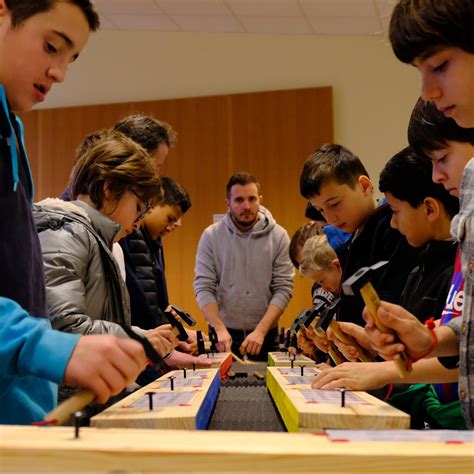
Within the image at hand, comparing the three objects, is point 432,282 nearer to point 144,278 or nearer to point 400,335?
point 400,335

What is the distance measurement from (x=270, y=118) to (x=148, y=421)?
4.96 meters

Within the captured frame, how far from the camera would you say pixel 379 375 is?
3.95ft

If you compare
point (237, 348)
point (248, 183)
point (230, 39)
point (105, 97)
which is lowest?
point (237, 348)

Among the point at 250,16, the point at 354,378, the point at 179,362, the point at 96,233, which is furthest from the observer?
the point at 250,16

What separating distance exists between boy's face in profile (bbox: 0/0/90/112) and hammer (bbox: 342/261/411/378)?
2.25 feet

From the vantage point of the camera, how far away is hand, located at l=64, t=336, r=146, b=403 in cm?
71

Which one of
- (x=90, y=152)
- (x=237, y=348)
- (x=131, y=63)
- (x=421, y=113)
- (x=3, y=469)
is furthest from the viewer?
(x=131, y=63)

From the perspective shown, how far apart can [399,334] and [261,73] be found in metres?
4.94

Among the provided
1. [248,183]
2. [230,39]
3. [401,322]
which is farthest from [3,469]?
[230,39]

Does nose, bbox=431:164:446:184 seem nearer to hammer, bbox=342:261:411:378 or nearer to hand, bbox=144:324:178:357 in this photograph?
hammer, bbox=342:261:411:378

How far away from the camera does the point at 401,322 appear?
1021 millimetres

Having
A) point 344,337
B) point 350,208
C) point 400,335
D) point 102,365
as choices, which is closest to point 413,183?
point 344,337

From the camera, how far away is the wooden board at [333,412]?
853 millimetres

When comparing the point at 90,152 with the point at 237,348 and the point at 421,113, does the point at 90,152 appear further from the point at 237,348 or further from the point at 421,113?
the point at 237,348
